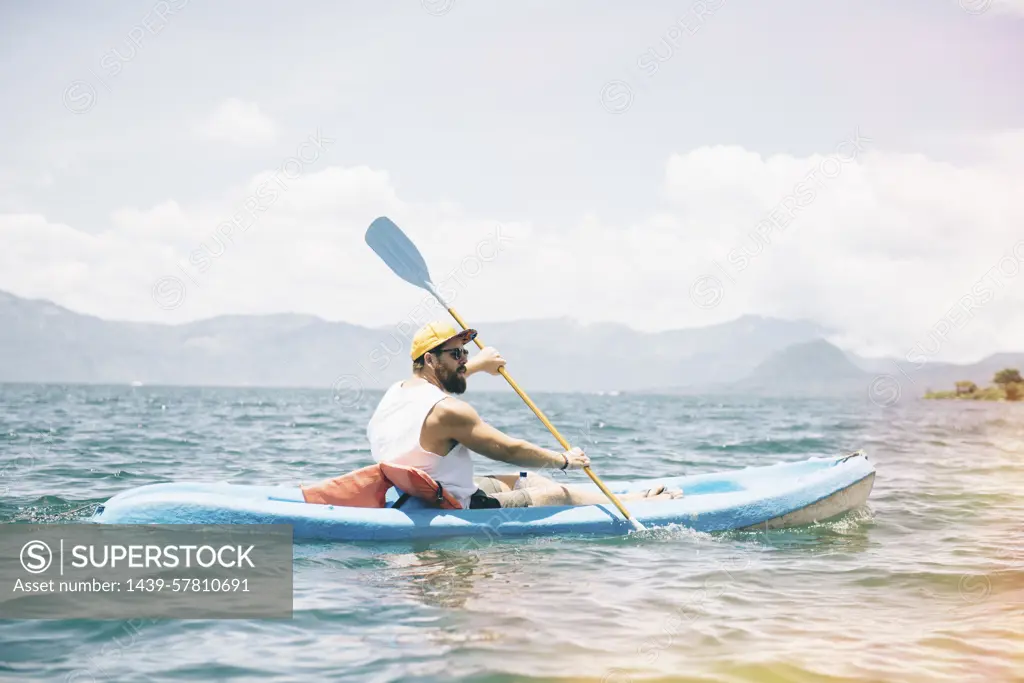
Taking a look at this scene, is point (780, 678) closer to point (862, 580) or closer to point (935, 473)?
point (862, 580)

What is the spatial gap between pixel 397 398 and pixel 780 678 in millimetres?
3004

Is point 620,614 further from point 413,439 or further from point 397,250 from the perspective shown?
point 397,250

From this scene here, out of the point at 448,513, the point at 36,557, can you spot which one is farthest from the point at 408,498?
the point at 36,557

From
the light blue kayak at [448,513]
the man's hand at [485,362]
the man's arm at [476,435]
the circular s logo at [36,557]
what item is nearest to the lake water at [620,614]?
the light blue kayak at [448,513]

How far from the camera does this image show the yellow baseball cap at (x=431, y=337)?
5.95 m

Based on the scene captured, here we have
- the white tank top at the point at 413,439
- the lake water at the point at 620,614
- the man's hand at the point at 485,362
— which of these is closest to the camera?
the lake water at the point at 620,614

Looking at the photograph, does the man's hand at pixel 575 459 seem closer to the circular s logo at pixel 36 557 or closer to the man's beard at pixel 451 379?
the man's beard at pixel 451 379

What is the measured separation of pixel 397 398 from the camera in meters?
5.98

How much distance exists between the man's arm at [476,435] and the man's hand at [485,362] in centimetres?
46

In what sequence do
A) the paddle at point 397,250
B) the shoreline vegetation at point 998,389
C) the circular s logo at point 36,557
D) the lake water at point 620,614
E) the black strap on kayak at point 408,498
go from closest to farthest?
1. the lake water at point 620,614
2. the circular s logo at point 36,557
3. the black strap on kayak at point 408,498
4. the paddle at point 397,250
5. the shoreline vegetation at point 998,389

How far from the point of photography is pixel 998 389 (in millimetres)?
90188

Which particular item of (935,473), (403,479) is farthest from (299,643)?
(935,473)

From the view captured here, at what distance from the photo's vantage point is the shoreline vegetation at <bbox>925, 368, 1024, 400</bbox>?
84500mm

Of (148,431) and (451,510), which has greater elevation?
(148,431)
